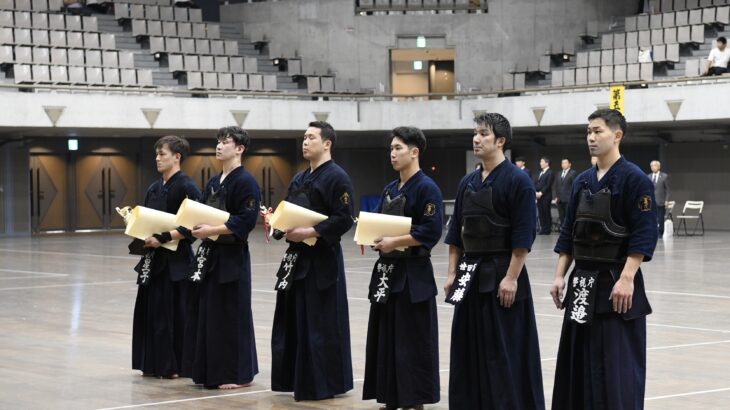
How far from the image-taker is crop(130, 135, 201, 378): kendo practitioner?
8.91 m

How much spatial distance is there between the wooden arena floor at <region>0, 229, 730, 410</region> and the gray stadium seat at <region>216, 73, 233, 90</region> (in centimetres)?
1274

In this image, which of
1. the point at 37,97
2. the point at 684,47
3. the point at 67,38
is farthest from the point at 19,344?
the point at 684,47

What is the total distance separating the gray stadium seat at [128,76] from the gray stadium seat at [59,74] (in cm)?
164

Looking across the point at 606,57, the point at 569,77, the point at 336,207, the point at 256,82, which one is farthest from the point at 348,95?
the point at 336,207

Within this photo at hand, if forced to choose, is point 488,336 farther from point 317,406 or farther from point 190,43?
point 190,43

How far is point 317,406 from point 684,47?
27482 millimetres

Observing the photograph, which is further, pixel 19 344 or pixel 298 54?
pixel 298 54

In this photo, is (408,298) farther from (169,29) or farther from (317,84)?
(169,29)

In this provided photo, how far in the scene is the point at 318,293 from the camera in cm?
813

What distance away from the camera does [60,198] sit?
111ft

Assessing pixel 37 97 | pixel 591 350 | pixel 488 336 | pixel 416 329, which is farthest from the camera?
pixel 37 97

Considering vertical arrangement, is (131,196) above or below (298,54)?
below

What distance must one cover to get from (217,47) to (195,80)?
2.56 metres

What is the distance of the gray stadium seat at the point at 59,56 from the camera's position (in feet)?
103
